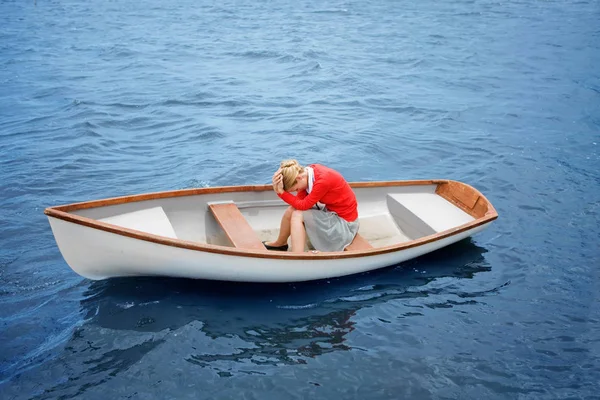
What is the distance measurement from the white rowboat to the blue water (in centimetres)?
48

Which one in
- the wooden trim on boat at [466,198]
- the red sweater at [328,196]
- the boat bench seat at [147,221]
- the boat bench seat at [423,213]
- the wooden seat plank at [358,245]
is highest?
the red sweater at [328,196]

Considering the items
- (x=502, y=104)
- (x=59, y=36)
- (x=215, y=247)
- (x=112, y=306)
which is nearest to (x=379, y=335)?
(x=215, y=247)

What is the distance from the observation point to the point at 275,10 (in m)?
33.3

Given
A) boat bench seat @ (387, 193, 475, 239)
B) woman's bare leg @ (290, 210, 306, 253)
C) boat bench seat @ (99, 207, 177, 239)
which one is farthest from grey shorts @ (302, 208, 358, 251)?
boat bench seat @ (99, 207, 177, 239)

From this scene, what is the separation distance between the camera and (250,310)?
24.6 feet

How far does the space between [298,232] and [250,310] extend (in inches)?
45.5

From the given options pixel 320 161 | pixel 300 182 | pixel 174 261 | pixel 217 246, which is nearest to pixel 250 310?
pixel 217 246

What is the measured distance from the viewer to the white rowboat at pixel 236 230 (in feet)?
22.6

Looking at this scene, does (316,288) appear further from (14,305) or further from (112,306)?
(14,305)

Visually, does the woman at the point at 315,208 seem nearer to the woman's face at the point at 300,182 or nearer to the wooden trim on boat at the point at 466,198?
the woman's face at the point at 300,182

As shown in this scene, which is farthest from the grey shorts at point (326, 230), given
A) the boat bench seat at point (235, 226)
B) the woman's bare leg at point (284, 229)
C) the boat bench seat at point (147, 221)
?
the boat bench seat at point (147, 221)

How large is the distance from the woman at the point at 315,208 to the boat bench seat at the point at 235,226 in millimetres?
494

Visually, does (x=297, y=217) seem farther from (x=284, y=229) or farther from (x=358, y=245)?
(x=358, y=245)

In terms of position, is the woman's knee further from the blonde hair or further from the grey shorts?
the blonde hair
